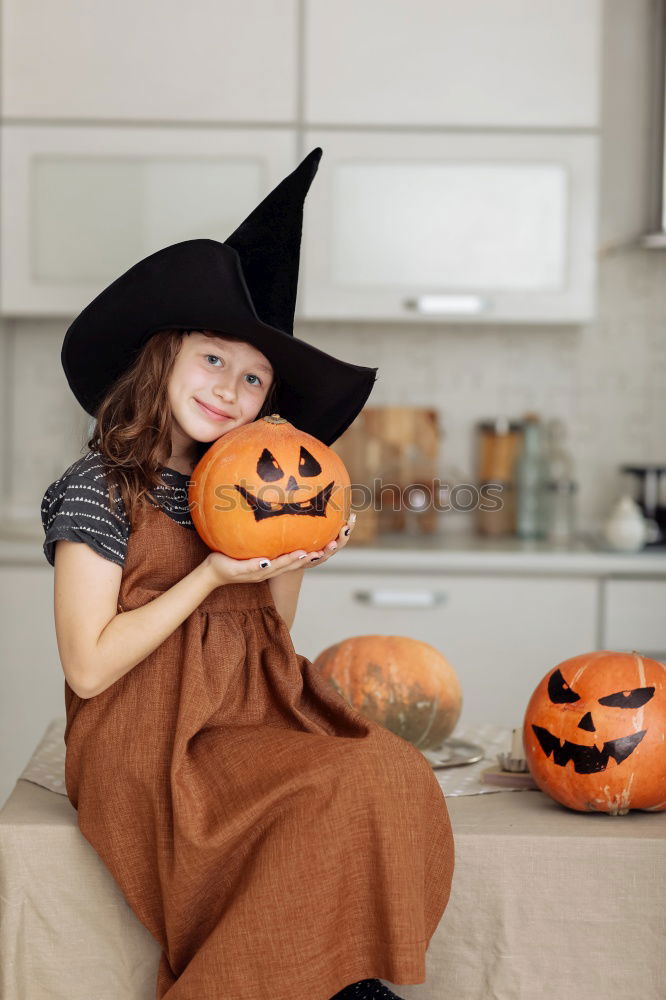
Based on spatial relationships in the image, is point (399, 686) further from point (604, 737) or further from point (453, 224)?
point (453, 224)

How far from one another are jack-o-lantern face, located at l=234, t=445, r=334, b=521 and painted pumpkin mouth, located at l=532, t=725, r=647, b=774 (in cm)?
40

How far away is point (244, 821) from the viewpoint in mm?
1144

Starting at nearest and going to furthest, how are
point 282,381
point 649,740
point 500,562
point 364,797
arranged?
point 364,797 → point 649,740 → point 282,381 → point 500,562

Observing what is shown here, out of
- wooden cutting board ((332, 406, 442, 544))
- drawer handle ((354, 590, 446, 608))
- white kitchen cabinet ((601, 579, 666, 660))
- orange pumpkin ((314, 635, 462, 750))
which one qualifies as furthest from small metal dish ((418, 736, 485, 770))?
wooden cutting board ((332, 406, 442, 544))

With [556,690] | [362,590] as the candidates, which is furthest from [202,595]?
[362,590]

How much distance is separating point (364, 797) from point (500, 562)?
1.54 m

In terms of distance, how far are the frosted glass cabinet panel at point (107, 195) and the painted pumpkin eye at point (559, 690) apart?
1.72 metres

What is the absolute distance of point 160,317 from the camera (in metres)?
1.35

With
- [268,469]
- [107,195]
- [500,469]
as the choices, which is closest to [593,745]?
[268,469]

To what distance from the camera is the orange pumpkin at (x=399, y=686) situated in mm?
1489

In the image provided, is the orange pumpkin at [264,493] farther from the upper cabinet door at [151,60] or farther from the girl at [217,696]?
the upper cabinet door at [151,60]

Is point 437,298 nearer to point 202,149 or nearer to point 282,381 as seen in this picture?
point 202,149

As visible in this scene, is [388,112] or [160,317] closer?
[160,317]

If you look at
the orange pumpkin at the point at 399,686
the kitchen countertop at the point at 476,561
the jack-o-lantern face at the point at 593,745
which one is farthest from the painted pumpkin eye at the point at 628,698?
the kitchen countertop at the point at 476,561
